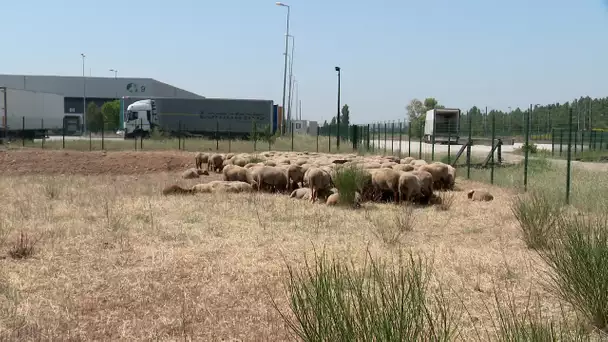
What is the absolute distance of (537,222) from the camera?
30.4 ft

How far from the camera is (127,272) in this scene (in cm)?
754

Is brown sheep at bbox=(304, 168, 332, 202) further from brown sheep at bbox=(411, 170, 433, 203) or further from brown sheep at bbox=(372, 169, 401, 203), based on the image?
brown sheep at bbox=(411, 170, 433, 203)

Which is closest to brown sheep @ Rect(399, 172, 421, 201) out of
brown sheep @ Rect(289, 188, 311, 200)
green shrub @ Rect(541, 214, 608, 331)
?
brown sheep @ Rect(289, 188, 311, 200)

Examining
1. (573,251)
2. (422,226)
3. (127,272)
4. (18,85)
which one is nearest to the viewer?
(573,251)

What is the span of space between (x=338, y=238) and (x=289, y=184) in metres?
7.72

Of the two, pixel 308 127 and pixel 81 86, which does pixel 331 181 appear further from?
pixel 308 127

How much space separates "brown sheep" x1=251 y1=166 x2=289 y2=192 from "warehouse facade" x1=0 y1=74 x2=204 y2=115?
8527 centimetres

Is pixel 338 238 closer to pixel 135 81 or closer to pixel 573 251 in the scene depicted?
pixel 573 251

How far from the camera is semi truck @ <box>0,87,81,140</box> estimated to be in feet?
143

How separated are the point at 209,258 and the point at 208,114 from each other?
45.4 m

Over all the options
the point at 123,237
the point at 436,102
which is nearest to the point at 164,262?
the point at 123,237

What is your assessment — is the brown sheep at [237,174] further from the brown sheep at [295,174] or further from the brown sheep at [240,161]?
the brown sheep at [240,161]

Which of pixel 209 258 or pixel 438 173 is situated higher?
pixel 438 173

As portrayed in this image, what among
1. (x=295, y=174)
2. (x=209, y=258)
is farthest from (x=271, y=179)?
(x=209, y=258)
